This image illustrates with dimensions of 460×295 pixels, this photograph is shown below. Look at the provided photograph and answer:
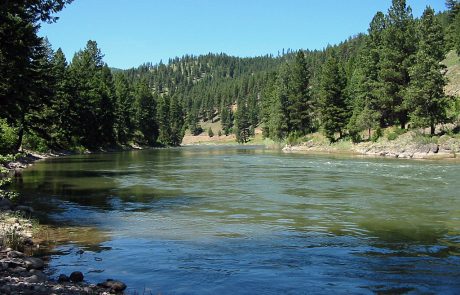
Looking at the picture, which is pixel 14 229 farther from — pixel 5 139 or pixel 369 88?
pixel 369 88

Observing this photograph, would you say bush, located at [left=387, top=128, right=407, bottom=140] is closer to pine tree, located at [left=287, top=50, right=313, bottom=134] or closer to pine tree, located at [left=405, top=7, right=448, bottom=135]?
pine tree, located at [left=405, top=7, right=448, bottom=135]

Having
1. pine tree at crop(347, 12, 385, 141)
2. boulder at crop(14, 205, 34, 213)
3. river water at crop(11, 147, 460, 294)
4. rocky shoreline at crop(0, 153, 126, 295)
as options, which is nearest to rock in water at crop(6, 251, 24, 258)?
rocky shoreline at crop(0, 153, 126, 295)

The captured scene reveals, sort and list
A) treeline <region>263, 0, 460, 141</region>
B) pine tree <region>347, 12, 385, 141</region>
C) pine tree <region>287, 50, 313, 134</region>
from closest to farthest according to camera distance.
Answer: treeline <region>263, 0, 460, 141</region>
pine tree <region>347, 12, 385, 141</region>
pine tree <region>287, 50, 313, 134</region>

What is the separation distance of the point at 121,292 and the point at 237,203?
1355 cm

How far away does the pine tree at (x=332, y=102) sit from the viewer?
3123 inches

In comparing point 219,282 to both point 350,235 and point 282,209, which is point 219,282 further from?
point 282,209

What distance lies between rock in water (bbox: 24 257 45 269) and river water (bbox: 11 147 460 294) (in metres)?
0.32

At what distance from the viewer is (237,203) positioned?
23.2 meters

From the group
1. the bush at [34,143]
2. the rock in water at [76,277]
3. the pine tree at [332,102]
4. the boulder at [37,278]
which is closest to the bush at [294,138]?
the pine tree at [332,102]

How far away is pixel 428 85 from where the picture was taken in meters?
55.7

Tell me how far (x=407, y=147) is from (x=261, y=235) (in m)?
46.1

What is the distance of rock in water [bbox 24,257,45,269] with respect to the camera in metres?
11.3

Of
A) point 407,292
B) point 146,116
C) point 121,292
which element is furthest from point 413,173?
point 146,116

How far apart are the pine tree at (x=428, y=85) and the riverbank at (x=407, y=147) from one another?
2445mm
